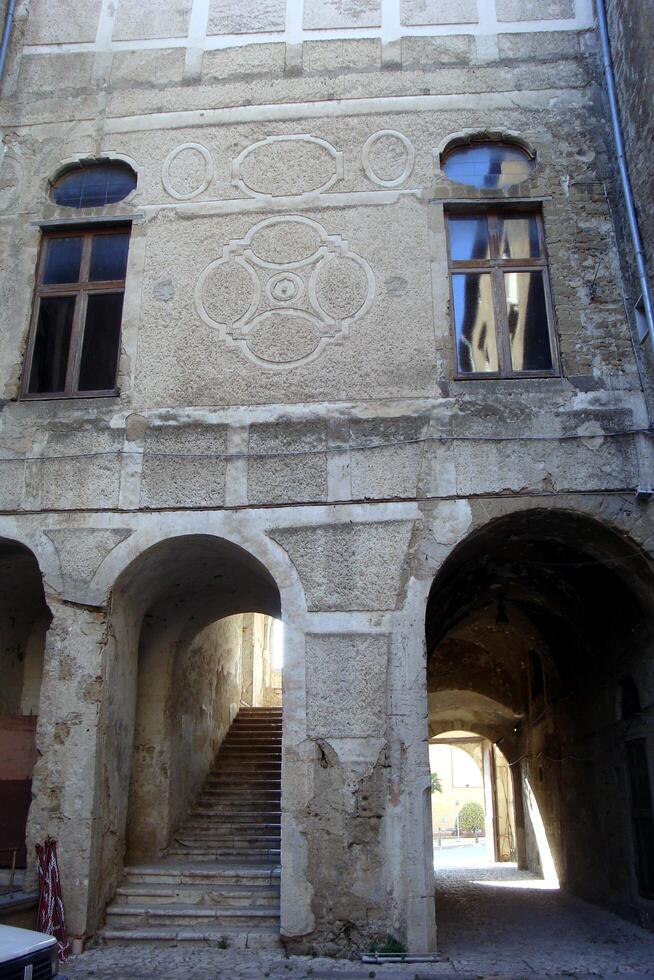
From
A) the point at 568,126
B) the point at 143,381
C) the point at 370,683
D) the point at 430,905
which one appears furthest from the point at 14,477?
the point at 568,126

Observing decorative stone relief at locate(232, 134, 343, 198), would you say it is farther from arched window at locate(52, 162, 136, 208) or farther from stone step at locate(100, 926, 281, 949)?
stone step at locate(100, 926, 281, 949)

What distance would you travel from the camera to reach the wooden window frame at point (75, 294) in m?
7.47

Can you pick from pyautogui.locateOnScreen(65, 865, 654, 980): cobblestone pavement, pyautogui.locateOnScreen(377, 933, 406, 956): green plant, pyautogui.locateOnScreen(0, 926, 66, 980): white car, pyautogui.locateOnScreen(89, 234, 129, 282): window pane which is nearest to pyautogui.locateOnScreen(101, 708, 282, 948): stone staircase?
pyautogui.locateOnScreen(65, 865, 654, 980): cobblestone pavement

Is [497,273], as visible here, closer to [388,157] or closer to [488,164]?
[488,164]

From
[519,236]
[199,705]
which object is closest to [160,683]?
[199,705]

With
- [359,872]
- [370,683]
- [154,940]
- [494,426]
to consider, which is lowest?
[154,940]

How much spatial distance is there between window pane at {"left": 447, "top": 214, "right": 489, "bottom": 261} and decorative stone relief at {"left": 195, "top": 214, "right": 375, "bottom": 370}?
2.83 ft

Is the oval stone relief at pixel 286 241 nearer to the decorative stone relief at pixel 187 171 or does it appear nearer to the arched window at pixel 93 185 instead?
the decorative stone relief at pixel 187 171

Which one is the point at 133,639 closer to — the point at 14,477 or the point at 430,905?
the point at 14,477

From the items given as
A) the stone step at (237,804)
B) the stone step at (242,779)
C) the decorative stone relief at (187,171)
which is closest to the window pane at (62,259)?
the decorative stone relief at (187,171)

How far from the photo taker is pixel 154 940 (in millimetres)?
6188

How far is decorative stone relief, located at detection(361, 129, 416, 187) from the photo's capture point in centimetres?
784

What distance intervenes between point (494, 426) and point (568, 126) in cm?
315

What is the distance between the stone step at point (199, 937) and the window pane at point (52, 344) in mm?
4368
